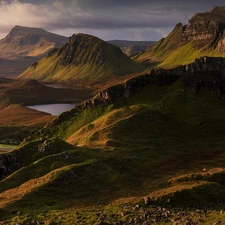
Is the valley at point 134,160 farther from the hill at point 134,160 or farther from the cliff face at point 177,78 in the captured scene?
the cliff face at point 177,78

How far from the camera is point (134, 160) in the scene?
75.9m

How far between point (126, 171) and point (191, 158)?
800 inches

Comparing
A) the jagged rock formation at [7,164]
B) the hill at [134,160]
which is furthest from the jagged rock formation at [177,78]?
the jagged rock formation at [7,164]

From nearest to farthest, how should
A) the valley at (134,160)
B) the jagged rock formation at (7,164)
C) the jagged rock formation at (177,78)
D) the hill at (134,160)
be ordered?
the valley at (134,160) → the hill at (134,160) → the jagged rock formation at (7,164) → the jagged rock formation at (177,78)

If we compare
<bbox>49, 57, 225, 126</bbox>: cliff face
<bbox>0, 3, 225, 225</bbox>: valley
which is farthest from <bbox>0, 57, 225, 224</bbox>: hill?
<bbox>49, 57, 225, 126</bbox>: cliff face

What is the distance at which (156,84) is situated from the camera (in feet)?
438

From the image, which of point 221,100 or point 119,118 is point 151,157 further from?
point 221,100

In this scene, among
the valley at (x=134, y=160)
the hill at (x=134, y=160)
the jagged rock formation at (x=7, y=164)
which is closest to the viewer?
the valley at (x=134, y=160)

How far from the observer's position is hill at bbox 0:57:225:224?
49.1 metres

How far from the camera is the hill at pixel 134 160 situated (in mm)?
49125

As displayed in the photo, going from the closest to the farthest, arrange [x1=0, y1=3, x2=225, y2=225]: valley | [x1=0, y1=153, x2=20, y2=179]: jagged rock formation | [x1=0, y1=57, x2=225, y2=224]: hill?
[x1=0, y1=3, x2=225, y2=225]: valley
[x1=0, y1=57, x2=225, y2=224]: hill
[x1=0, y1=153, x2=20, y2=179]: jagged rock formation

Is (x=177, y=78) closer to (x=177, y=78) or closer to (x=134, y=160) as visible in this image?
(x=177, y=78)

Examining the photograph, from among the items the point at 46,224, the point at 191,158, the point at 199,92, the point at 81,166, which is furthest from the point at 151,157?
the point at 199,92

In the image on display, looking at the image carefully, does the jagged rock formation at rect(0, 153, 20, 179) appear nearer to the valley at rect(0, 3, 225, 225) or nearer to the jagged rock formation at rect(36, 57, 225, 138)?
the valley at rect(0, 3, 225, 225)
